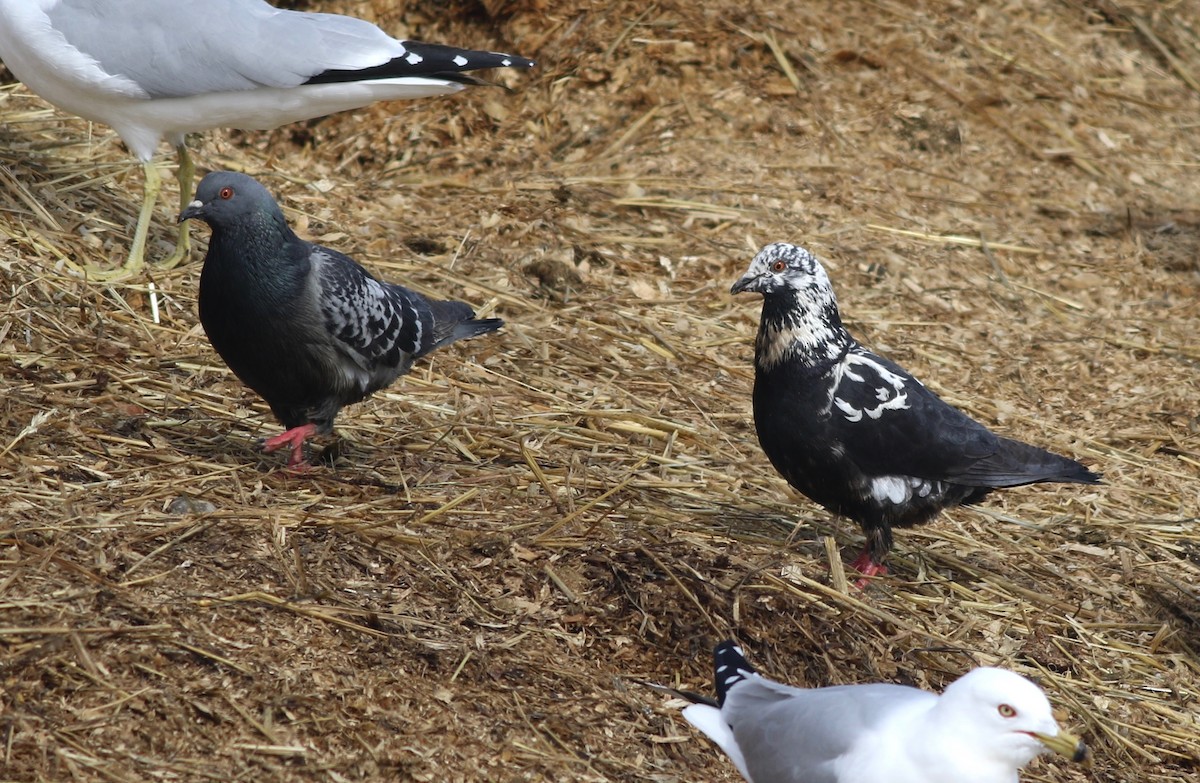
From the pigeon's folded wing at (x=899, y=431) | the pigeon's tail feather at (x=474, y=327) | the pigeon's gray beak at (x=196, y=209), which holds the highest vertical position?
the pigeon's gray beak at (x=196, y=209)

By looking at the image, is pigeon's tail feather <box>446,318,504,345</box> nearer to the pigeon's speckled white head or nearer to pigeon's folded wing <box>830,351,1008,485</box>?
the pigeon's speckled white head

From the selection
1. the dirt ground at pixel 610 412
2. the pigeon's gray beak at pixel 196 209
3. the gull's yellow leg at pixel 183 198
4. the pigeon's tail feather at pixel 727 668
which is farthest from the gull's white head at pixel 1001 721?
the gull's yellow leg at pixel 183 198

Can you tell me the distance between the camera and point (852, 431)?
4.63 m

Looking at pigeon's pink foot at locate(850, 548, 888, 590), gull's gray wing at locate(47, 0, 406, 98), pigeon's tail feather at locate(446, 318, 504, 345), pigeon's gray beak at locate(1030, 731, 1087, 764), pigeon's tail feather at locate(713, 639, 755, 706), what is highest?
gull's gray wing at locate(47, 0, 406, 98)

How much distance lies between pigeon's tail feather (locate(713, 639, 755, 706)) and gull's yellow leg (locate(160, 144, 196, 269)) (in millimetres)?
3479

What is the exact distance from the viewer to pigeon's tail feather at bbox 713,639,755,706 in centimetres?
354

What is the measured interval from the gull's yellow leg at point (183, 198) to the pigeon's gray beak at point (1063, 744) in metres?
4.35

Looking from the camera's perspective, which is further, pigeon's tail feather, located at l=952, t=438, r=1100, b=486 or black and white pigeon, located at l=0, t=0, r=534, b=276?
black and white pigeon, located at l=0, t=0, r=534, b=276

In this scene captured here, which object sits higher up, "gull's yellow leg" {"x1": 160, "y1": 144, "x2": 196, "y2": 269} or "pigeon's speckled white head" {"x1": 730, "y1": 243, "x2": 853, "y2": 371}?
"pigeon's speckled white head" {"x1": 730, "y1": 243, "x2": 853, "y2": 371}

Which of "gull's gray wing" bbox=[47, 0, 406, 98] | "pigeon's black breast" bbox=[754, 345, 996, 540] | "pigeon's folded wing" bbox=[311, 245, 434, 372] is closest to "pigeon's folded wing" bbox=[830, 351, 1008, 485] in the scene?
"pigeon's black breast" bbox=[754, 345, 996, 540]

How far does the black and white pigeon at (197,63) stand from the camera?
5734 mm

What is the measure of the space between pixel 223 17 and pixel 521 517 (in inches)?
106

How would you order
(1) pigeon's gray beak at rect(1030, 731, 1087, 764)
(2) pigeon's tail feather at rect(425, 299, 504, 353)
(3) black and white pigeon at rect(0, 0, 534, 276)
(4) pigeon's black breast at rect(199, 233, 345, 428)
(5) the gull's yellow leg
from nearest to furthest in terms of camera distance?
(1) pigeon's gray beak at rect(1030, 731, 1087, 764), (4) pigeon's black breast at rect(199, 233, 345, 428), (2) pigeon's tail feather at rect(425, 299, 504, 353), (3) black and white pigeon at rect(0, 0, 534, 276), (5) the gull's yellow leg

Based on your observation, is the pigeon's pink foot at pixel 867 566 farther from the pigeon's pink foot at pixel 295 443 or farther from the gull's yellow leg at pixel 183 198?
the gull's yellow leg at pixel 183 198
